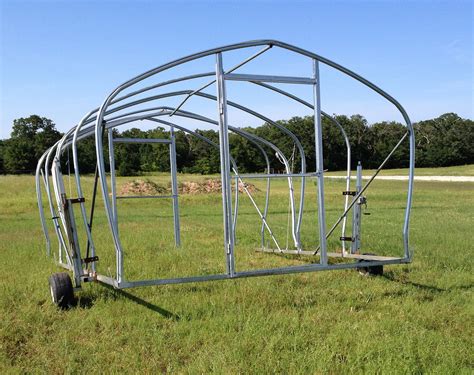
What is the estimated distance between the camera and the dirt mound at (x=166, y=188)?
111 feet

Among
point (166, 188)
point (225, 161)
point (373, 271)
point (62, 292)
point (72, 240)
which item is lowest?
point (373, 271)

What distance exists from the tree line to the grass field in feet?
31.1

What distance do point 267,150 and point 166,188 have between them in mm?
12139

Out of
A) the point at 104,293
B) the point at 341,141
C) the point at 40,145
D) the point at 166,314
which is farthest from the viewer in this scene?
the point at 40,145

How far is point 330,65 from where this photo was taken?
655 centimetres

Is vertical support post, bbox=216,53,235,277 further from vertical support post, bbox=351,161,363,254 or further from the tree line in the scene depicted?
the tree line

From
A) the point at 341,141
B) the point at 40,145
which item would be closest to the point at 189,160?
the point at 341,141

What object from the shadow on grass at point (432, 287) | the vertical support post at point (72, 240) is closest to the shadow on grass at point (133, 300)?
the vertical support post at point (72, 240)

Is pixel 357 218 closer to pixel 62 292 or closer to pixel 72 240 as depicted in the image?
pixel 72 240

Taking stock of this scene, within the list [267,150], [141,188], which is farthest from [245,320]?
[267,150]

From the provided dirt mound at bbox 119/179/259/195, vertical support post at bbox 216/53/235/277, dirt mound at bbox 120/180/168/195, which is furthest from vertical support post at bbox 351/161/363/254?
dirt mound at bbox 120/180/168/195

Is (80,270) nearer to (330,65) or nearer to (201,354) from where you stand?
(201,354)

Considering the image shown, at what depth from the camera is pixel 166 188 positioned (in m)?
35.7

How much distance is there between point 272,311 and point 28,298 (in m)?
3.45
